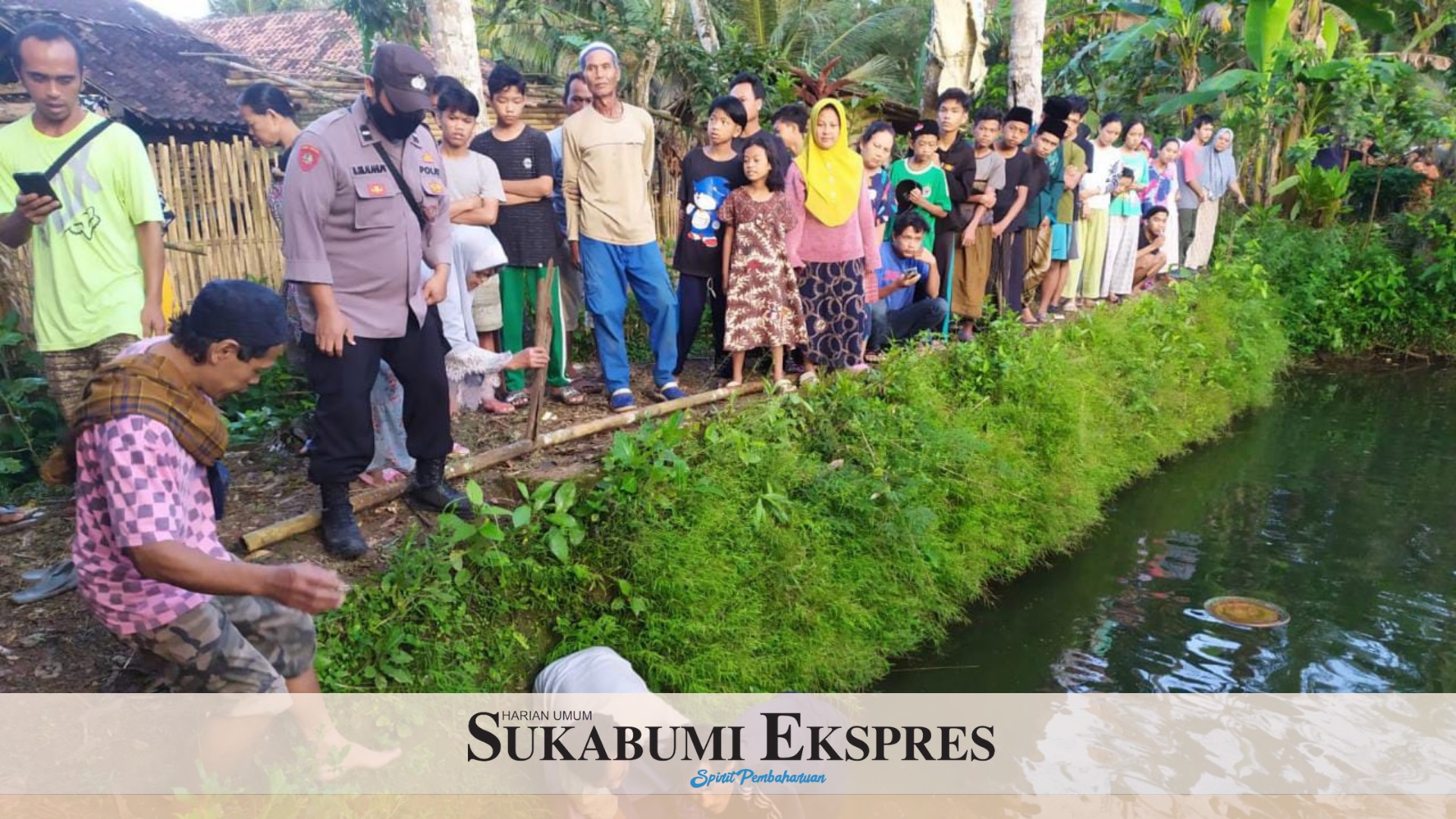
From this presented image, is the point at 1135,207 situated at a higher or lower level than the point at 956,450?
higher

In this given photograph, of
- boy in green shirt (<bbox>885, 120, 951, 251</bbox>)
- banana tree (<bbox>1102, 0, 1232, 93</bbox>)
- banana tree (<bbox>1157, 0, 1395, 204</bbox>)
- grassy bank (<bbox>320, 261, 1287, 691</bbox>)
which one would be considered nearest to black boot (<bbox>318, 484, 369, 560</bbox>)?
grassy bank (<bbox>320, 261, 1287, 691</bbox>)

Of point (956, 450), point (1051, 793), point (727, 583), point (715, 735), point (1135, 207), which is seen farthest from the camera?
point (1135, 207)

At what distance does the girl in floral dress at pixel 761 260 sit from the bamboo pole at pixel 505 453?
0.98ft

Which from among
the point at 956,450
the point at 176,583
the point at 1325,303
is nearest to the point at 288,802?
the point at 176,583

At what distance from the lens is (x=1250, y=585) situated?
213 inches

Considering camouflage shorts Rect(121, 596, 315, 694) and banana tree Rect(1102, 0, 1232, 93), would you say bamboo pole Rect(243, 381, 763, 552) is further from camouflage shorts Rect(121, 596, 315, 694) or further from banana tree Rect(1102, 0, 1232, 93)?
banana tree Rect(1102, 0, 1232, 93)

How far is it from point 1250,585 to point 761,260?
10.2 ft

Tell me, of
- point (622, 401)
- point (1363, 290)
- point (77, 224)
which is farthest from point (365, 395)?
point (1363, 290)

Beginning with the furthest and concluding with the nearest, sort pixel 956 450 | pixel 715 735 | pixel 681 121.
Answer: pixel 681 121 < pixel 956 450 < pixel 715 735

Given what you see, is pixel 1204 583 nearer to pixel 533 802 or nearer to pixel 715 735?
pixel 715 735

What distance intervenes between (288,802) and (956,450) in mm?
3642

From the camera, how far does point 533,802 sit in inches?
129

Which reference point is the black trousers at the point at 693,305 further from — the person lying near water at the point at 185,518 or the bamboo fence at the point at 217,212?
the person lying near water at the point at 185,518

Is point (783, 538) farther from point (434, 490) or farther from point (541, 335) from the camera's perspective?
point (434, 490)
